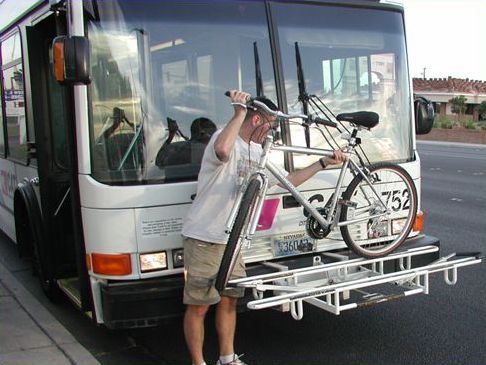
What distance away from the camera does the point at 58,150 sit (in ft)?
16.8

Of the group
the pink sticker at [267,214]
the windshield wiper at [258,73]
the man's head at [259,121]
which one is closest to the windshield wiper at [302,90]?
the windshield wiper at [258,73]

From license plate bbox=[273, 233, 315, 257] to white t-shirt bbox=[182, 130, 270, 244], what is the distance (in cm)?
70

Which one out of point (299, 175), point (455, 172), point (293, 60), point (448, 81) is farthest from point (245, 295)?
point (448, 81)

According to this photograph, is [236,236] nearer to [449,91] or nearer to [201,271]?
[201,271]

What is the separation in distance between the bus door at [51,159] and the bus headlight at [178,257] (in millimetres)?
1034

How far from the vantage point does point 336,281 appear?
157 inches

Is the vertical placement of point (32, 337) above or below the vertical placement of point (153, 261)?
below

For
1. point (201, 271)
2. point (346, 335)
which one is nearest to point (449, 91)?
point (346, 335)

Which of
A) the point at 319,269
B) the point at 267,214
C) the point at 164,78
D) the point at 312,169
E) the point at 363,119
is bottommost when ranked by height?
the point at 319,269

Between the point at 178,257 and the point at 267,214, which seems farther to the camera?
the point at 267,214

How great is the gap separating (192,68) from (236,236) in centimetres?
129

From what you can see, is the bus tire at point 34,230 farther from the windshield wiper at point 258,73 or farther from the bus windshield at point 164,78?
the windshield wiper at point 258,73

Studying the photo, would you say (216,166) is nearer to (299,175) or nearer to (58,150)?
(299,175)

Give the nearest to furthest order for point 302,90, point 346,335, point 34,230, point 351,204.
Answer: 1. point 351,204
2. point 302,90
3. point 346,335
4. point 34,230
